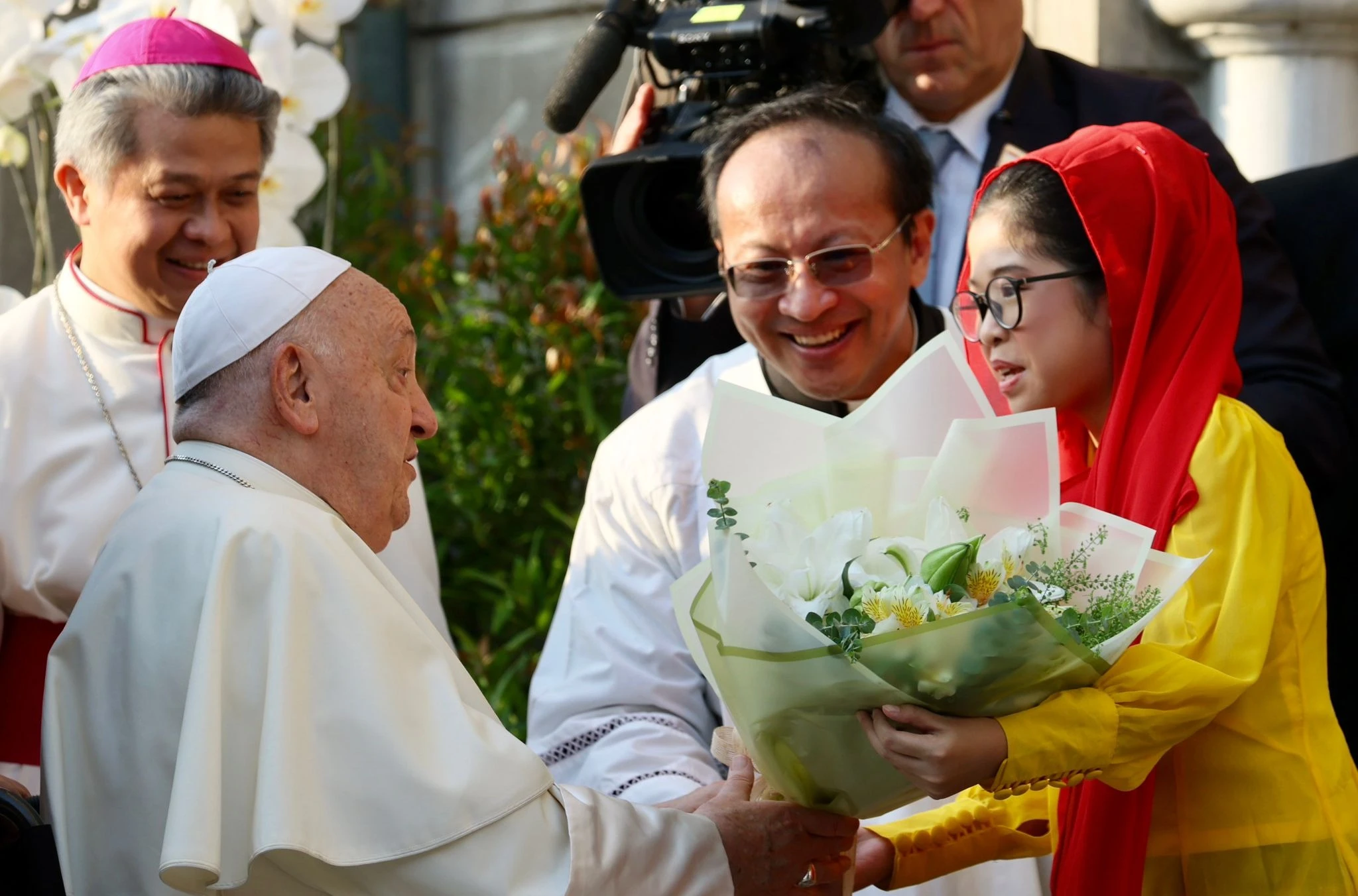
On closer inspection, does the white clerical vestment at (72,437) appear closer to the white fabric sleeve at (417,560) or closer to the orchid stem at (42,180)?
the white fabric sleeve at (417,560)

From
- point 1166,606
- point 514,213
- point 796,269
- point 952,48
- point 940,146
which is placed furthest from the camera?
point 514,213

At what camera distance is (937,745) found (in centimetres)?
211

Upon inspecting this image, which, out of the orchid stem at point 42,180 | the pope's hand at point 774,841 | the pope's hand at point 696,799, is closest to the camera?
the pope's hand at point 774,841

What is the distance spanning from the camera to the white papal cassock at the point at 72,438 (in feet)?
10.2

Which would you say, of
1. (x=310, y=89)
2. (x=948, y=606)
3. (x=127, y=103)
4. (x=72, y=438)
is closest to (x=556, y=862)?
(x=948, y=606)

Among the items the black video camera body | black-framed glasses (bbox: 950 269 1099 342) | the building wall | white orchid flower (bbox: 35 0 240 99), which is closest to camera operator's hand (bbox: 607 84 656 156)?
the black video camera body

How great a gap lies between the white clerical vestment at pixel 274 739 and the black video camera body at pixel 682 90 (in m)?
1.54

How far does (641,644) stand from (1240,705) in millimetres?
1100

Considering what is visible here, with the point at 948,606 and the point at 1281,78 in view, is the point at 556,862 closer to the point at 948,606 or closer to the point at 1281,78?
the point at 948,606

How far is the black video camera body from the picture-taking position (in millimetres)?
3549

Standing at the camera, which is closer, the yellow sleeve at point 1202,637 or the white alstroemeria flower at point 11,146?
the yellow sleeve at point 1202,637

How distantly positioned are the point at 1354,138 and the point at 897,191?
2.27 metres

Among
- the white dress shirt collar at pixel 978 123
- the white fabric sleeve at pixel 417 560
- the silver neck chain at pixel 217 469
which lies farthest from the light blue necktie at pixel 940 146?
the silver neck chain at pixel 217 469

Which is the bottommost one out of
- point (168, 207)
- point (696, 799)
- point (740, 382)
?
point (696, 799)
